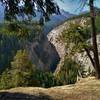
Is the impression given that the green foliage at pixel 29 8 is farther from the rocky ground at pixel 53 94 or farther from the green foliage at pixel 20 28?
the rocky ground at pixel 53 94

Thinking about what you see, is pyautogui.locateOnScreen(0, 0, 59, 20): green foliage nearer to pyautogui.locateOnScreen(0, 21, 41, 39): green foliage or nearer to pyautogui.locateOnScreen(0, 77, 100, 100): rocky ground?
pyautogui.locateOnScreen(0, 21, 41, 39): green foliage

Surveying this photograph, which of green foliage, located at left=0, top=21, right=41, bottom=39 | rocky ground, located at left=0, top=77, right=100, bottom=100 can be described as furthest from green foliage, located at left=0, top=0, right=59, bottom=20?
rocky ground, located at left=0, top=77, right=100, bottom=100

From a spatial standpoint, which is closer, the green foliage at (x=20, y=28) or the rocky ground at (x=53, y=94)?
the rocky ground at (x=53, y=94)

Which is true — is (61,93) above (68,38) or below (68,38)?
below

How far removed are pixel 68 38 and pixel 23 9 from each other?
15.8 m

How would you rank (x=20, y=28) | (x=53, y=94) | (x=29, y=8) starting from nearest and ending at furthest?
1. (x=29, y=8)
2. (x=53, y=94)
3. (x=20, y=28)

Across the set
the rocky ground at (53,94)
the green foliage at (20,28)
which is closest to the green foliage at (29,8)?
the green foliage at (20,28)

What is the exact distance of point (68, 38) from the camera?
32.9m

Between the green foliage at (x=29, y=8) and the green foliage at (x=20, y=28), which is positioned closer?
the green foliage at (x=29, y=8)

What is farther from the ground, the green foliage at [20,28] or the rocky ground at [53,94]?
the green foliage at [20,28]

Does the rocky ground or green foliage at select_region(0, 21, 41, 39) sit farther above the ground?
green foliage at select_region(0, 21, 41, 39)

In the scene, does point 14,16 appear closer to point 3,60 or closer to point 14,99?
point 14,99

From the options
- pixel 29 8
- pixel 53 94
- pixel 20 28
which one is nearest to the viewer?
pixel 29 8

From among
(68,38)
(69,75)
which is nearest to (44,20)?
(68,38)
